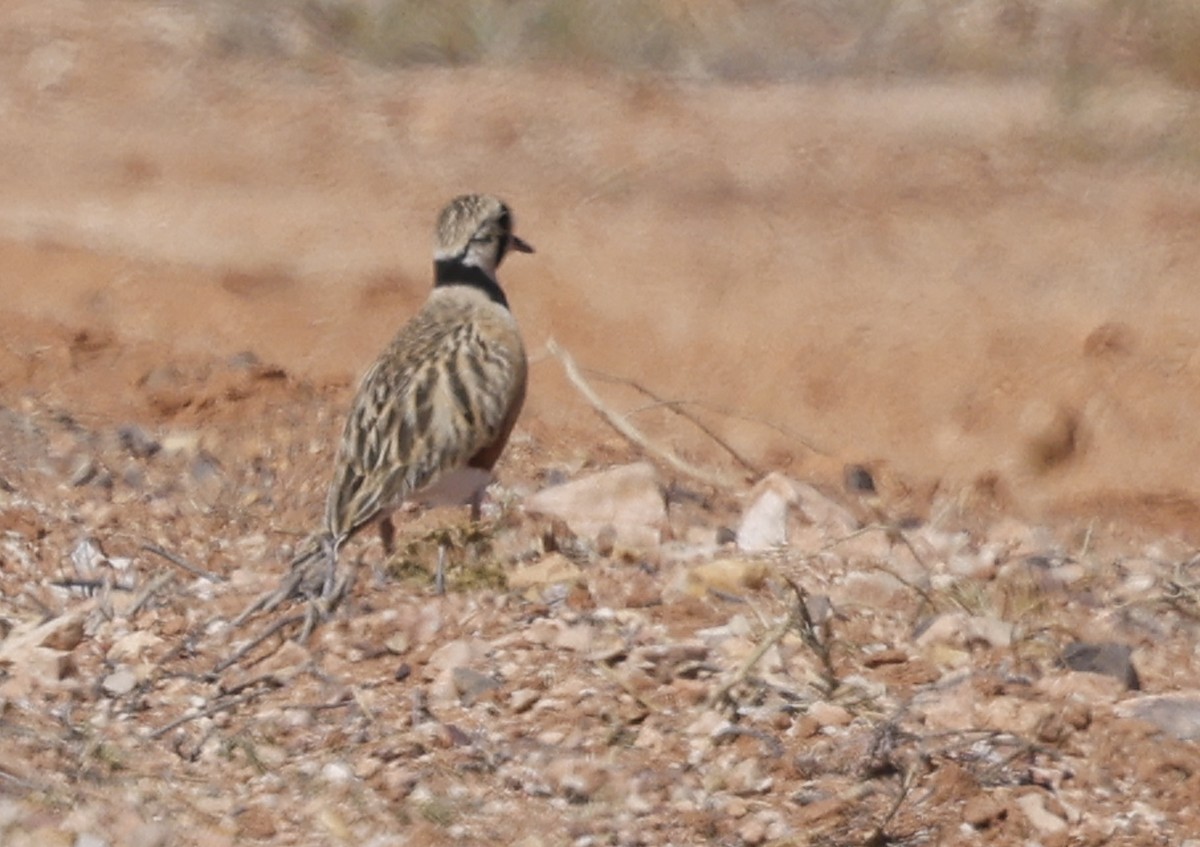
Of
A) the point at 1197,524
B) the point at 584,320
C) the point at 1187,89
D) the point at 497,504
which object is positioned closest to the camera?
the point at 497,504

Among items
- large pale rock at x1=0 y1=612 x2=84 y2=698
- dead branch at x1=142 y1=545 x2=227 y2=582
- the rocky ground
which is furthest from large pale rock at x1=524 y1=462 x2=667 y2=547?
large pale rock at x1=0 y1=612 x2=84 y2=698

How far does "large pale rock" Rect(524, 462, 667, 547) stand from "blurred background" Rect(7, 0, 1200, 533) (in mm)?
1708

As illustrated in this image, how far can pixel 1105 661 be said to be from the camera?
634 centimetres

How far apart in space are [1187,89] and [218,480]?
215 inches

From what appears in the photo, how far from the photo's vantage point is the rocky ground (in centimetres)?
592

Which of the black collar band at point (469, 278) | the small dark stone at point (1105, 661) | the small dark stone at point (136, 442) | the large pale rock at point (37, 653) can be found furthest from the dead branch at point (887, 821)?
the small dark stone at point (136, 442)

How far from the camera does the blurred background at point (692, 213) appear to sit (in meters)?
10.7

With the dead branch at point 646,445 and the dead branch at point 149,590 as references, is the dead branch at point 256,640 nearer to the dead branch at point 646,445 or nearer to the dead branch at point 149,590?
the dead branch at point 149,590

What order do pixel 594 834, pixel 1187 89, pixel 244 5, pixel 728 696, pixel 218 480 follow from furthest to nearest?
pixel 244 5 < pixel 1187 89 < pixel 218 480 < pixel 728 696 < pixel 594 834

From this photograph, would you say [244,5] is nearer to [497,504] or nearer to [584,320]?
[584,320]

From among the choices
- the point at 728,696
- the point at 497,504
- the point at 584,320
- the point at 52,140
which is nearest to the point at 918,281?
the point at 584,320

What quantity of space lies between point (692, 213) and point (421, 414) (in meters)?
3.94

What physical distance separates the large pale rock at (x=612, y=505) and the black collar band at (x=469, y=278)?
116 centimetres

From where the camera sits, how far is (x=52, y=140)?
12.9 m
